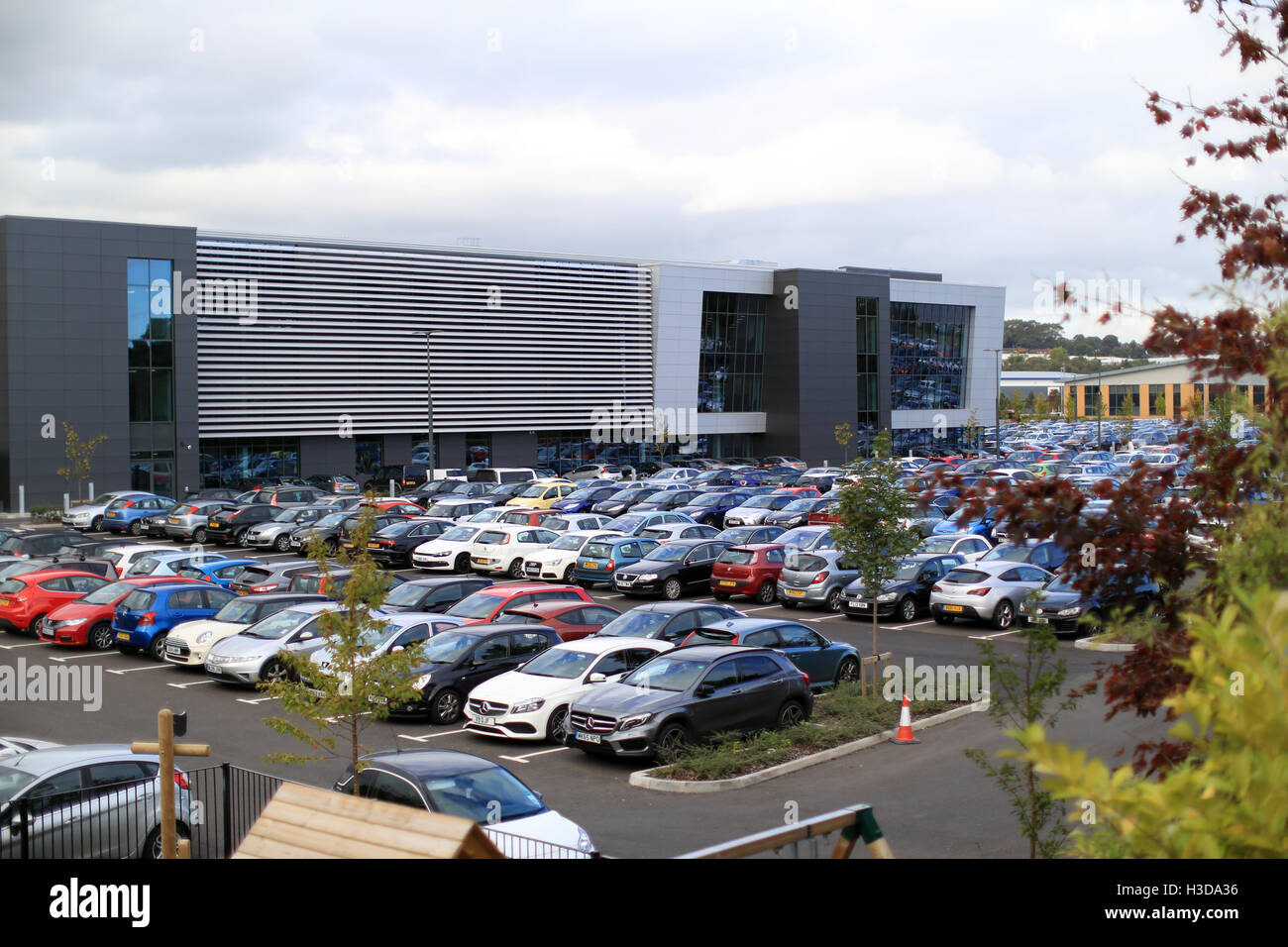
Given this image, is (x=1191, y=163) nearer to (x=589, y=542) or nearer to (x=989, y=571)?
(x=989, y=571)

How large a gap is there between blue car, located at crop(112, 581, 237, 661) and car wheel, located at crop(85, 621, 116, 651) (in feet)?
→ 1.17

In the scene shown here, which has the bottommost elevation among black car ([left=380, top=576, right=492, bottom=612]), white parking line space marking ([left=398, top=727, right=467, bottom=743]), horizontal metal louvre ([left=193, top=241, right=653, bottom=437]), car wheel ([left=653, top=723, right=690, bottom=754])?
white parking line space marking ([left=398, top=727, right=467, bottom=743])

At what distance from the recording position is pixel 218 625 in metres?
21.7

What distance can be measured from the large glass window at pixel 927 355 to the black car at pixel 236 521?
50.7 m

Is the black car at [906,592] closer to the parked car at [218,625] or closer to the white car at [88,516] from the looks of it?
the parked car at [218,625]

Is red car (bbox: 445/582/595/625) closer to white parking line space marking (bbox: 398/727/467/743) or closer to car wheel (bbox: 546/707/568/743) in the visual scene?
white parking line space marking (bbox: 398/727/467/743)

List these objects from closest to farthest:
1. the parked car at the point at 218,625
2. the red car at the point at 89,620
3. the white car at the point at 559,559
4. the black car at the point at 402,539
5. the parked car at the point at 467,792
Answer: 1. the parked car at the point at 467,792
2. the parked car at the point at 218,625
3. the red car at the point at 89,620
4. the white car at the point at 559,559
5. the black car at the point at 402,539

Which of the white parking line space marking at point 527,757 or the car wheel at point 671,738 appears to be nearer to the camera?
the car wheel at point 671,738

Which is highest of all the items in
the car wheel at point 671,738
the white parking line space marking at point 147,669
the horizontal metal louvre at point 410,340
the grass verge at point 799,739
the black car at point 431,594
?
the horizontal metal louvre at point 410,340

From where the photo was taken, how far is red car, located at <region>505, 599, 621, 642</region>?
21.1 meters

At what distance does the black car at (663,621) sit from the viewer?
20.1m

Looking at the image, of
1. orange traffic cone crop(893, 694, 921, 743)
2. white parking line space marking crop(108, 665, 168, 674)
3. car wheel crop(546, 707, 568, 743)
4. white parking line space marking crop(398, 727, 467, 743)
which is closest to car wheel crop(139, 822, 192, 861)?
white parking line space marking crop(398, 727, 467, 743)

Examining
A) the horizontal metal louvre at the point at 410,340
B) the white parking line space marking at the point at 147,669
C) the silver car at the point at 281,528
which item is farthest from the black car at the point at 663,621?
the horizontal metal louvre at the point at 410,340

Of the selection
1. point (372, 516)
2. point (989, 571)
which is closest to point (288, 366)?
point (989, 571)
